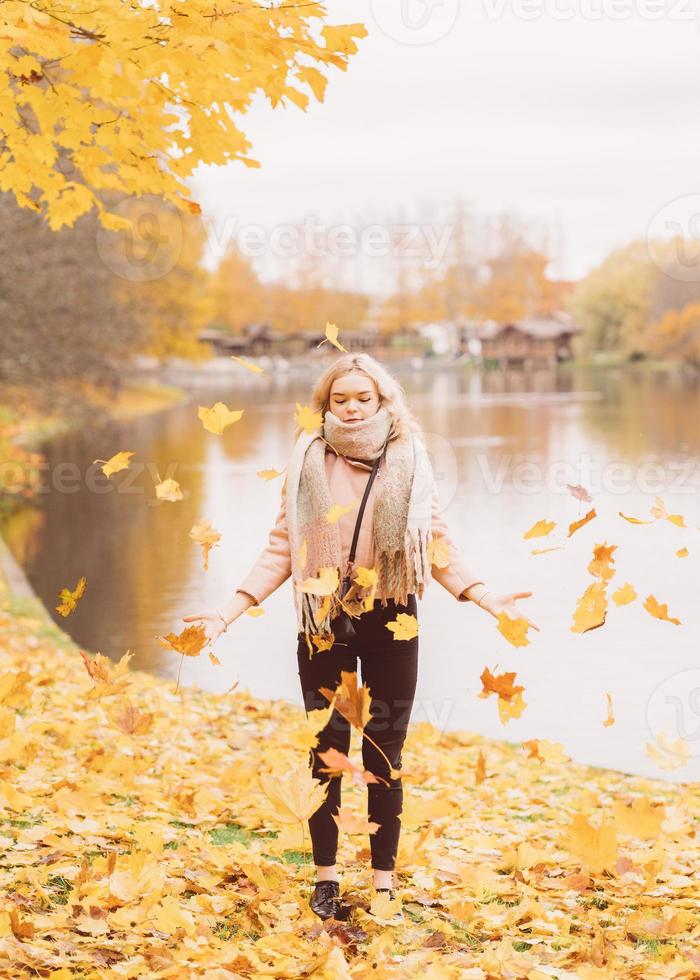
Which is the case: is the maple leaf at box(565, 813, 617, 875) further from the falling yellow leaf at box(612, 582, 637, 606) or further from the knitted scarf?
the knitted scarf

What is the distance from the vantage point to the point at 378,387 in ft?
12.1

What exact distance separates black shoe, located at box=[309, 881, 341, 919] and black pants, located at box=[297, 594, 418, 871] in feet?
0.30

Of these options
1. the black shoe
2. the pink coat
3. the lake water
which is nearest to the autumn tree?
the lake water

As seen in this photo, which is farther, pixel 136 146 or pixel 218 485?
pixel 218 485

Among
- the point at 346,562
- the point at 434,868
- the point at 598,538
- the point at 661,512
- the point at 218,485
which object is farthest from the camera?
the point at 218,485

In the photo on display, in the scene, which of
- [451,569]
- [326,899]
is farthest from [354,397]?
[326,899]

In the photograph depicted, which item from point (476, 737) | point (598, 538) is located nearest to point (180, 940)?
point (476, 737)

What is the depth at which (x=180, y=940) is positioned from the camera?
3.50 meters

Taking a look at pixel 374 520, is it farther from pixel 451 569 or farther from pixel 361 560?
pixel 451 569

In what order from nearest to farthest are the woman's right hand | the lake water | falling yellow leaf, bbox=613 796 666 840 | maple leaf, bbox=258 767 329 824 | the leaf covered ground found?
1. the leaf covered ground
2. maple leaf, bbox=258 767 329 824
3. the woman's right hand
4. falling yellow leaf, bbox=613 796 666 840
5. the lake water

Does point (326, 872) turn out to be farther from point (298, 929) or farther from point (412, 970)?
point (412, 970)

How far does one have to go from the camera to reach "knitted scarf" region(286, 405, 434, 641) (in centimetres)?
357

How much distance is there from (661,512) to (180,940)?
6.57 ft

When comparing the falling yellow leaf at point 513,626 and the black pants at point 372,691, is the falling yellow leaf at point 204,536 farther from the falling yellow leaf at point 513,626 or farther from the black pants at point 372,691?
the falling yellow leaf at point 513,626
